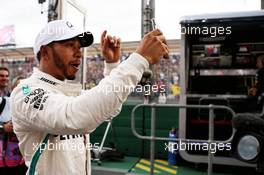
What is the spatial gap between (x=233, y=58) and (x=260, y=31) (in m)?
0.51

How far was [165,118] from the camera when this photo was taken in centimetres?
391

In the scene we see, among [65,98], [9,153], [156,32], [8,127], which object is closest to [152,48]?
[156,32]

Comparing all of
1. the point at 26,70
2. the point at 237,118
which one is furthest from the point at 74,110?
the point at 26,70

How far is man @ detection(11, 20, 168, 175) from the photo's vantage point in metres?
0.79

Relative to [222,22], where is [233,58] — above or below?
below

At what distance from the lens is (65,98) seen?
0.85m

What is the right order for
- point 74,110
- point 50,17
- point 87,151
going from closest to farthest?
1. point 74,110
2. point 87,151
3. point 50,17

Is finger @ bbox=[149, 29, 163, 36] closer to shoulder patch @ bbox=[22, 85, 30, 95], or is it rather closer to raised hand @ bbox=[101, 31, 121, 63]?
raised hand @ bbox=[101, 31, 121, 63]

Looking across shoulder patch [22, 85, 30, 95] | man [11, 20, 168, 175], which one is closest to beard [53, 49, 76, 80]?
man [11, 20, 168, 175]

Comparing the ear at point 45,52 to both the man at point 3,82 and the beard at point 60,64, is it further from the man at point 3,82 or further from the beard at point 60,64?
the man at point 3,82

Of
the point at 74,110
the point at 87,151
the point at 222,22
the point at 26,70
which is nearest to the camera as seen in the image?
the point at 74,110

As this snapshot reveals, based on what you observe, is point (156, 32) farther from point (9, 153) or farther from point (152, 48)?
point (9, 153)

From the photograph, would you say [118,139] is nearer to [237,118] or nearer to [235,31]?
[235,31]

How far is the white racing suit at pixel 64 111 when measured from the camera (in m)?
0.78
